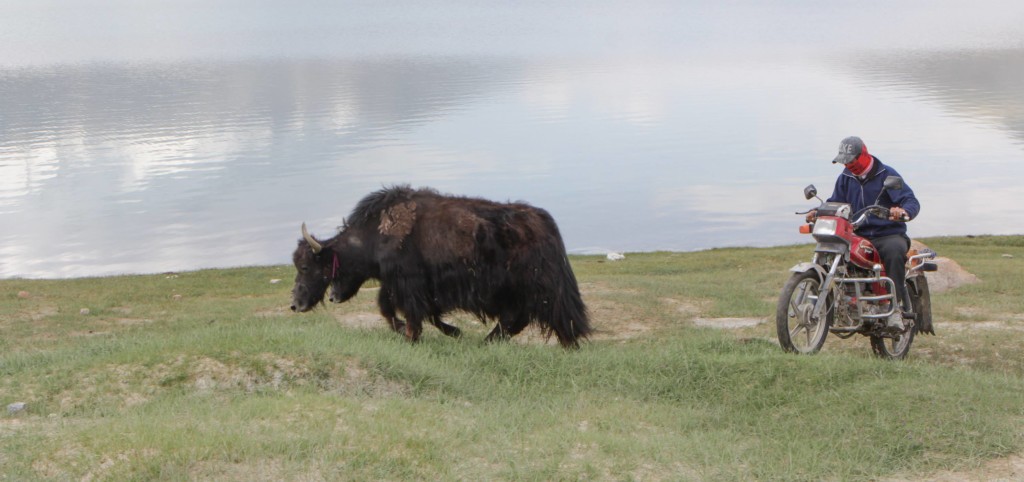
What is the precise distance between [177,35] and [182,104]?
2947 inches

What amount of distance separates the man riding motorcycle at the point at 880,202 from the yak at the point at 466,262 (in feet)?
7.18

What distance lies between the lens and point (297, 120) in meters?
55.8

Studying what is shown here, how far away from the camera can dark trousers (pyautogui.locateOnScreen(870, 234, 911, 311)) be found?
8.73 meters

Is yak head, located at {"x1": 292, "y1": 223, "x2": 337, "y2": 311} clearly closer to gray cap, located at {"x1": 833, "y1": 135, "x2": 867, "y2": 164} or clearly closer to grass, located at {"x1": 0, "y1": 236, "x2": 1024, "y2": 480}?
grass, located at {"x1": 0, "y1": 236, "x2": 1024, "y2": 480}

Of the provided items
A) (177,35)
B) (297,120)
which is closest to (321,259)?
(297,120)

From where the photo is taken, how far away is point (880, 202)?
28.9 feet

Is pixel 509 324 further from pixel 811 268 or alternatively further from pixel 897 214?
pixel 897 214

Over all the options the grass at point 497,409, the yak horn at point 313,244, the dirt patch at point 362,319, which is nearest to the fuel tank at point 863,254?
the grass at point 497,409

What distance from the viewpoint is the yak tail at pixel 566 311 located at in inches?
360

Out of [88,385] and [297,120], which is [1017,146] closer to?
[297,120]

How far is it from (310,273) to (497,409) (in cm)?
373

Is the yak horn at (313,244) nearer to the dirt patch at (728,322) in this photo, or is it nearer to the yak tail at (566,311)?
the yak tail at (566,311)

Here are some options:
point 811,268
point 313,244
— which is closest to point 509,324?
point 313,244

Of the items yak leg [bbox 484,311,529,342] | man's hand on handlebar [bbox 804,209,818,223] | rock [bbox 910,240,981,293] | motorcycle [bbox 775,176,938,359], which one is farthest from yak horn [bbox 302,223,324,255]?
rock [bbox 910,240,981,293]
